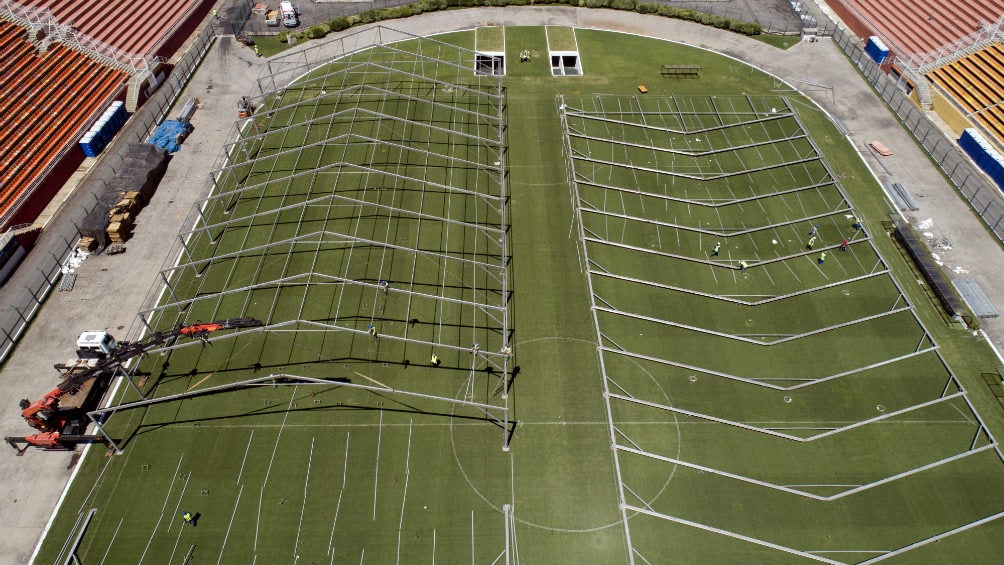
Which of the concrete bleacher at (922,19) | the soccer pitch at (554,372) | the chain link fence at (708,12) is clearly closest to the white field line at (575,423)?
the soccer pitch at (554,372)

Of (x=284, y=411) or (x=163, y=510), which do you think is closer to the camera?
(x=163, y=510)

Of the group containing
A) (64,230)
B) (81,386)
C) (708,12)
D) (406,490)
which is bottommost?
(406,490)

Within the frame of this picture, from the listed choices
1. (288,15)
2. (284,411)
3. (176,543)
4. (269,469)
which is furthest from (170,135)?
(176,543)

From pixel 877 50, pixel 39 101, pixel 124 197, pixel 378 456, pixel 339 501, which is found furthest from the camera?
pixel 877 50

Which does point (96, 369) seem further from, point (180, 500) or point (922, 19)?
point (922, 19)

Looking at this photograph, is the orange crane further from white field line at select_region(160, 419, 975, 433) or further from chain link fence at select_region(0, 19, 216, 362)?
chain link fence at select_region(0, 19, 216, 362)

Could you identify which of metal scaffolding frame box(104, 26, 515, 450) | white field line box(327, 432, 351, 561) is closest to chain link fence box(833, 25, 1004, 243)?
metal scaffolding frame box(104, 26, 515, 450)

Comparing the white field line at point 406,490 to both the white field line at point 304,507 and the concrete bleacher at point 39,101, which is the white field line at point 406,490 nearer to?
the white field line at point 304,507
